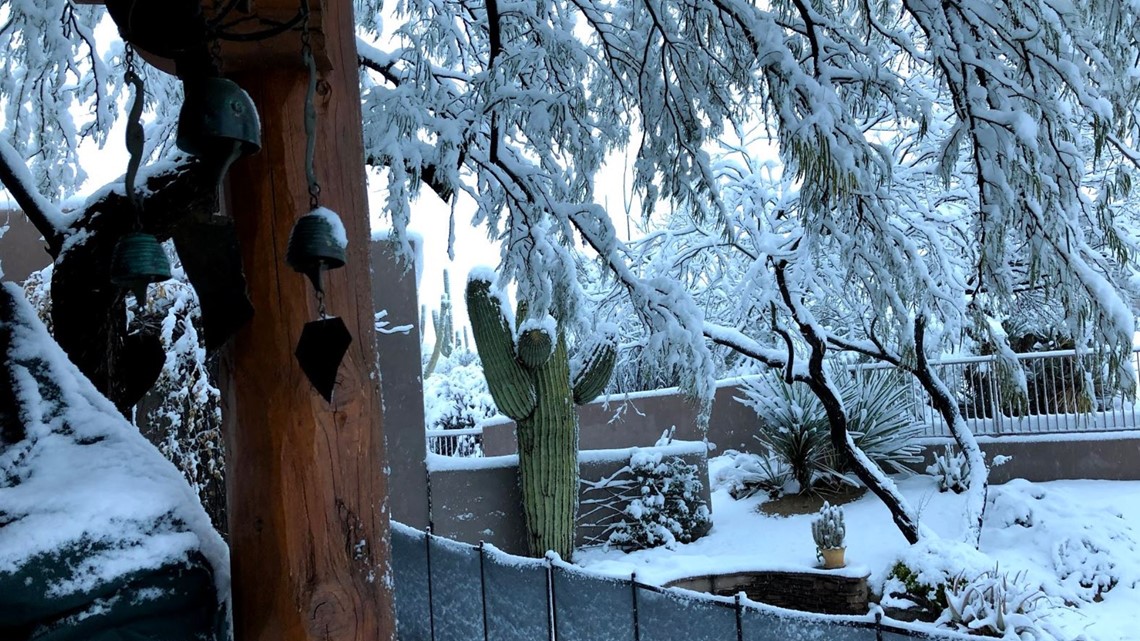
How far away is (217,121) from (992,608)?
17.6 ft

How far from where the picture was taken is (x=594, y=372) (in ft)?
25.4

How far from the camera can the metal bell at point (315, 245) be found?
4.15 feet

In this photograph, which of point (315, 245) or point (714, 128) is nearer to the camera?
point (315, 245)

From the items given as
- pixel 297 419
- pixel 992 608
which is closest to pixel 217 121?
pixel 297 419

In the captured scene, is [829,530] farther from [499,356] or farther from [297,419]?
[297,419]

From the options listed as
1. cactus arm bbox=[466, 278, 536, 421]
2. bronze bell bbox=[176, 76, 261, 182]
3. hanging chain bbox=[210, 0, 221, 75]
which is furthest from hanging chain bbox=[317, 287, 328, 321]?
cactus arm bbox=[466, 278, 536, 421]

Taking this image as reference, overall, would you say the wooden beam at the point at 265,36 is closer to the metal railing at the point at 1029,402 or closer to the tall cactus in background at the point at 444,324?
the metal railing at the point at 1029,402

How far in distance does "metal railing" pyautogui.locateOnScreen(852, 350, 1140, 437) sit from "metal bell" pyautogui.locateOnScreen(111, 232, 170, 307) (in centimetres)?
899

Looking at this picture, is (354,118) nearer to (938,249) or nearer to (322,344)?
(322,344)

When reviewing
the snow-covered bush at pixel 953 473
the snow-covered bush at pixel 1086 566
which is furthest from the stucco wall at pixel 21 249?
the snow-covered bush at pixel 1086 566

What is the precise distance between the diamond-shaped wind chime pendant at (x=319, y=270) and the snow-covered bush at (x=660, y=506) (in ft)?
23.7

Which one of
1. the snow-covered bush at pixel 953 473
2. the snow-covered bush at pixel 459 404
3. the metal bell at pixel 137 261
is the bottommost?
the snow-covered bush at pixel 953 473

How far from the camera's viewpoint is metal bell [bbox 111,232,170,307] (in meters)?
1.28

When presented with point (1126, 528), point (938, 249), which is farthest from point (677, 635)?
point (1126, 528)
